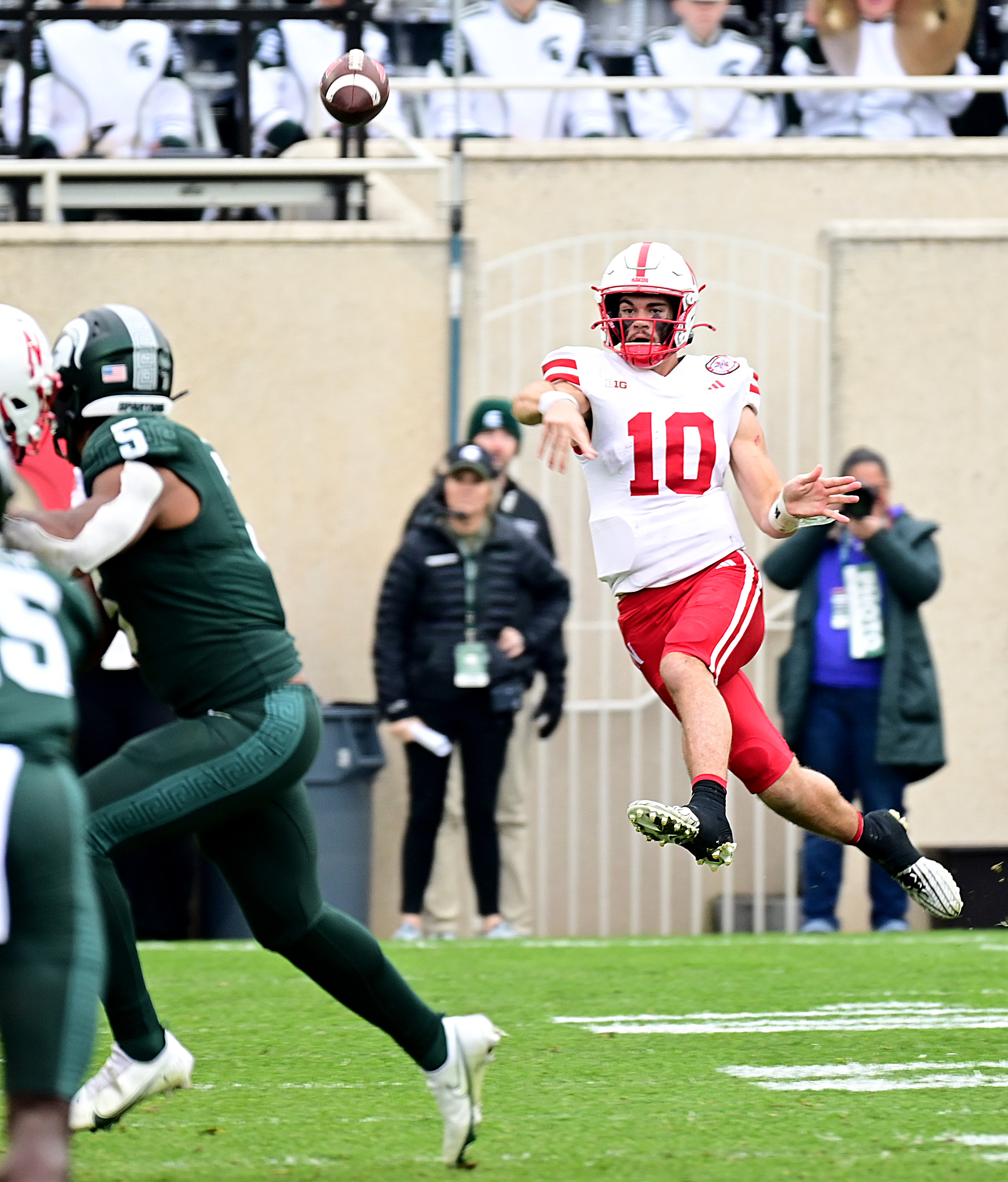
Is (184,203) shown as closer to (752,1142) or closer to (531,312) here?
(531,312)

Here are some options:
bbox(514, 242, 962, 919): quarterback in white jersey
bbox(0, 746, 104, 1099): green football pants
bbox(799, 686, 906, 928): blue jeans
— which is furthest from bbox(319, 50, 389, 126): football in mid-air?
bbox(0, 746, 104, 1099): green football pants

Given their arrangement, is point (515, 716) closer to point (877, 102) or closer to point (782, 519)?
point (782, 519)

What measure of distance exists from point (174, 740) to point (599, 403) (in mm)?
1950

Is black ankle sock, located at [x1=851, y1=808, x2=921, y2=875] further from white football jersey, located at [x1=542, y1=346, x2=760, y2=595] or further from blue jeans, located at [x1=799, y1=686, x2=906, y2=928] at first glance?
blue jeans, located at [x1=799, y1=686, x2=906, y2=928]

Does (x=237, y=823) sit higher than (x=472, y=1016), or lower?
higher

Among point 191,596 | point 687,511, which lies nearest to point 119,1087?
point 191,596

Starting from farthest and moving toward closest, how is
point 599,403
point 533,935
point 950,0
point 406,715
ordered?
point 950,0
point 533,935
point 406,715
point 599,403

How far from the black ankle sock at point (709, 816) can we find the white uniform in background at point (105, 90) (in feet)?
22.0

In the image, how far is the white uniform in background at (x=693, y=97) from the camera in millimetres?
11055

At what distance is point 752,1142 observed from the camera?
157 inches

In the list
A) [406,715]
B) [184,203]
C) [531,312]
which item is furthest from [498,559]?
[184,203]

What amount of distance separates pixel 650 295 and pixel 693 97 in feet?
18.7

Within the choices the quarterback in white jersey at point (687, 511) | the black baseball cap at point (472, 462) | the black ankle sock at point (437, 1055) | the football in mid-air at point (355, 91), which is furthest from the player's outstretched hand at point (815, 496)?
the black baseball cap at point (472, 462)

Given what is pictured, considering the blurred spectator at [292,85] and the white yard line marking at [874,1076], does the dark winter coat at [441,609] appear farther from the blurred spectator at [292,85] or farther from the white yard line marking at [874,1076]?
the white yard line marking at [874,1076]
